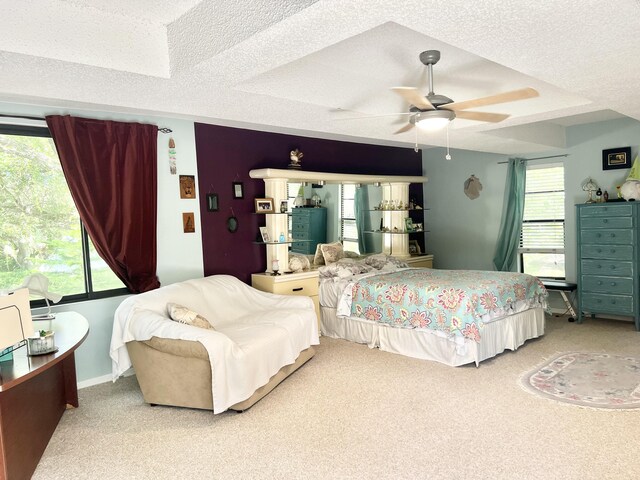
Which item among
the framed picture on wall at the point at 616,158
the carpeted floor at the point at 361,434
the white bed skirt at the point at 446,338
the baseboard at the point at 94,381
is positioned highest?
the framed picture on wall at the point at 616,158

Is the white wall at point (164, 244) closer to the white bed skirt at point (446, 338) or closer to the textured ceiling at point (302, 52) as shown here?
the textured ceiling at point (302, 52)

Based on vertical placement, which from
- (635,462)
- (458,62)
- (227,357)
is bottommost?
(635,462)

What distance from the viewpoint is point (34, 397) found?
9.51 feet

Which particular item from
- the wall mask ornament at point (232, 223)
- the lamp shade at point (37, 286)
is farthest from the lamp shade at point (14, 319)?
the wall mask ornament at point (232, 223)

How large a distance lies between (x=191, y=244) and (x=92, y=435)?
2.08 m

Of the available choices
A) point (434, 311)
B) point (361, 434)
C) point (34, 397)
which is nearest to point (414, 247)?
point (434, 311)

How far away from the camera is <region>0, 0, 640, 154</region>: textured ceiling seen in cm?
198

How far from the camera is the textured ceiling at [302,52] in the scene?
1977 mm

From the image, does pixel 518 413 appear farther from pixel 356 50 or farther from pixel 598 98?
pixel 356 50

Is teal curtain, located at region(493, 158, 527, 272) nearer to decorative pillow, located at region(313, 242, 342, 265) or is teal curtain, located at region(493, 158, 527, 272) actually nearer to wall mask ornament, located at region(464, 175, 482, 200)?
wall mask ornament, located at region(464, 175, 482, 200)

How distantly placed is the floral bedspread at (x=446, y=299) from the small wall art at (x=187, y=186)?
205 centimetres

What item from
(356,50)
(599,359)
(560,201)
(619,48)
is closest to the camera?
(619,48)

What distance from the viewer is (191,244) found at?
4.79 meters

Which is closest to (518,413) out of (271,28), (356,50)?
(356,50)
